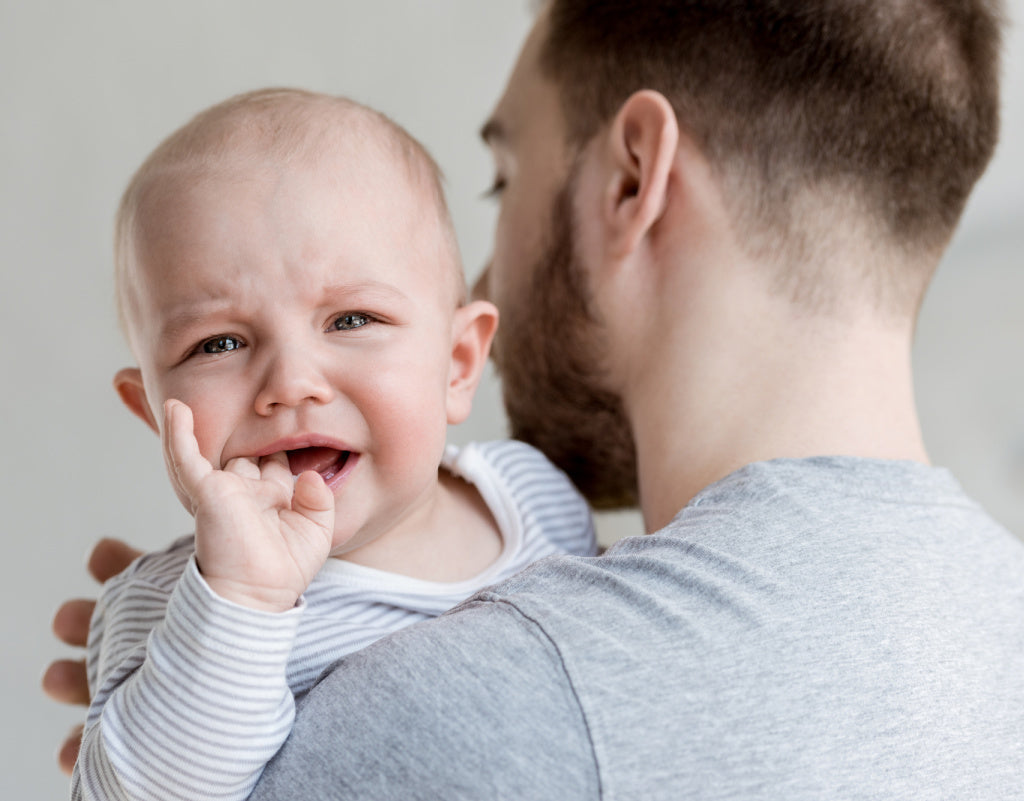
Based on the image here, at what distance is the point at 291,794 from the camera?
76 cm

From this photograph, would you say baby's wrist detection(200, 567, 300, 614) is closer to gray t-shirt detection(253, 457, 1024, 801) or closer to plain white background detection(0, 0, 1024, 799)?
gray t-shirt detection(253, 457, 1024, 801)

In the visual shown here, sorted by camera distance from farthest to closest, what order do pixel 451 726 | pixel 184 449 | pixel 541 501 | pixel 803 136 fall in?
pixel 541 501 → pixel 803 136 → pixel 184 449 → pixel 451 726

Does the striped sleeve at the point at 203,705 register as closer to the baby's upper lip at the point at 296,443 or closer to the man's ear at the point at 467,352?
the baby's upper lip at the point at 296,443

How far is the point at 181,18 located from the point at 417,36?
1.67ft

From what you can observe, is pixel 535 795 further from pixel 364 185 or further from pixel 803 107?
pixel 803 107

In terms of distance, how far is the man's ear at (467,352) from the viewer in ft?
3.76

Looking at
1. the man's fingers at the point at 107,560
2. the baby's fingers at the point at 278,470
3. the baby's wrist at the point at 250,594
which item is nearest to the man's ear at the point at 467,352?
the baby's fingers at the point at 278,470

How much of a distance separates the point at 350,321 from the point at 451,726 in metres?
0.41

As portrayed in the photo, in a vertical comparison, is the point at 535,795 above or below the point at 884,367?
below

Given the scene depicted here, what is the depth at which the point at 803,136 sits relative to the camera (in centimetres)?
125

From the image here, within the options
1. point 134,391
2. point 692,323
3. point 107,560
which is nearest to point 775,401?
point 692,323

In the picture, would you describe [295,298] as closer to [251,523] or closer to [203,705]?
[251,523]

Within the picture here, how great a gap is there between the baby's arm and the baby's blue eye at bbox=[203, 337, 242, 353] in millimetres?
116

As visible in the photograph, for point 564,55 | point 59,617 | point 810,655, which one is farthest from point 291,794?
point 564,55
